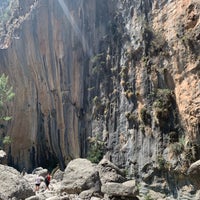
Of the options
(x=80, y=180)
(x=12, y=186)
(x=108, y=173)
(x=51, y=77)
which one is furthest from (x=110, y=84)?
(x=12, y=186)

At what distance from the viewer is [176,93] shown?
17062mm

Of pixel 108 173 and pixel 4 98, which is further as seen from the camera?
pixel 4 98

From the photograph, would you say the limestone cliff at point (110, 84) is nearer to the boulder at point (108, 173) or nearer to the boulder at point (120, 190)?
the boulder at point (108, 173)

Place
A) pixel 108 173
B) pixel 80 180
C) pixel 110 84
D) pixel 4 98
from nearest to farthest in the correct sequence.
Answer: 1. pixel 80 180
2. pixel 108 173
3. pixel 110 84
4. pixel 4 98

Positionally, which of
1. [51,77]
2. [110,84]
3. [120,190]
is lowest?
[120,190]

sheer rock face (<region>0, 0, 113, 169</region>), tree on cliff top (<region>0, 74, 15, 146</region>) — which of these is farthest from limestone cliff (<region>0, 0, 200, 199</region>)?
tree on cliff top (<region>0, 74, 15, 146</region>)

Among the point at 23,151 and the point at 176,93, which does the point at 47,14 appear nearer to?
the point at 23,151

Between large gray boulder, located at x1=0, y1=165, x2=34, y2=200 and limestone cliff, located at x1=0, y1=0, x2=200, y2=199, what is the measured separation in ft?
28.8

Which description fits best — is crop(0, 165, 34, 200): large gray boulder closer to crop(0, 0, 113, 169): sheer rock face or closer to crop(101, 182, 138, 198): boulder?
Answer: crop(101, 182, 138, 198): boulder

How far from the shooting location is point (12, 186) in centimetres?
825

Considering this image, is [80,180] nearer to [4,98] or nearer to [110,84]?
[110,84]

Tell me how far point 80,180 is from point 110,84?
Answer: 10055 millimetres

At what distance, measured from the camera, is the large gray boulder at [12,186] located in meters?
8.06

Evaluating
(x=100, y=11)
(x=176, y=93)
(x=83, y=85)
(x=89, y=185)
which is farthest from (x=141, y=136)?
(x=100, y=11)
